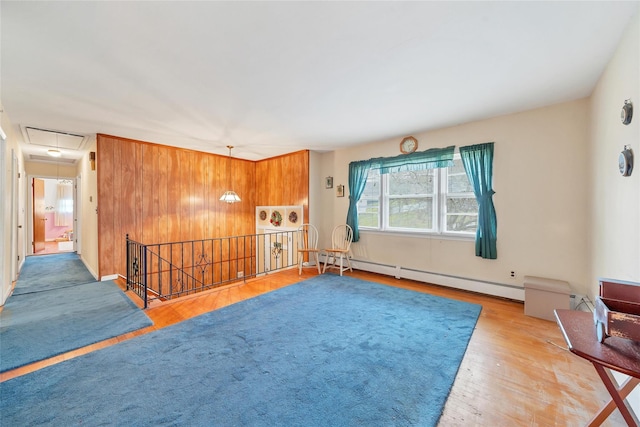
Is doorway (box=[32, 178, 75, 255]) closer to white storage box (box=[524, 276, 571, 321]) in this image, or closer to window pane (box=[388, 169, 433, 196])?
window pane (box=[388, 169, 433, 196])

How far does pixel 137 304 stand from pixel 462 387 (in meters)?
3.60

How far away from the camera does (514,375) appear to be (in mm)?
1845

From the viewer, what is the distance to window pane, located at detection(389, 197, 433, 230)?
13.4ft

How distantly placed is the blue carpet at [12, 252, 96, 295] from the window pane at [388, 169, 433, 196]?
17.9ft

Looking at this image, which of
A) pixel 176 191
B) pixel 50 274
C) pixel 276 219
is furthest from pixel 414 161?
pixel 50 274

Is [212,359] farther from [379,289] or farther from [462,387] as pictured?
[379,289]

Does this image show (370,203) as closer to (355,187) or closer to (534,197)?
(355,187)

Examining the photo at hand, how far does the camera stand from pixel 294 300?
3.30 metres

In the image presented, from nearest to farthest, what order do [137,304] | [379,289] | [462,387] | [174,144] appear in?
[462,387]
[137,304]
[379,289]
[174,144]

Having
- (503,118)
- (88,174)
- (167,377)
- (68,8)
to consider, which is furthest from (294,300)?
(88,174)

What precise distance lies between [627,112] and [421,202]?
8.49ft

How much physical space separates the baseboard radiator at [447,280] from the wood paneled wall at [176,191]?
5.82 feet

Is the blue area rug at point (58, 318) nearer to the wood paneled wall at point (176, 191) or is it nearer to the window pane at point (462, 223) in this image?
the wood paneled wall at point (176, 191)

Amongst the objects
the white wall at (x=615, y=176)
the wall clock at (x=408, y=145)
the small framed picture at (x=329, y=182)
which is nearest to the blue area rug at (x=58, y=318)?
the small framed picture at (x=329, y=182)
